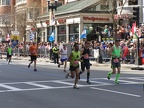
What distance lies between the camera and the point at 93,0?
147 feet

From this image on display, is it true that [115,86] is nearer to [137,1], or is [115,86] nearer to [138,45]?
[138,45]

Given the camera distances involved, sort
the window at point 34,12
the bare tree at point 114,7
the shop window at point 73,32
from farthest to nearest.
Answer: the window at point 34,12 → the shop window at point 73,32 → the bare tree at point 114,7

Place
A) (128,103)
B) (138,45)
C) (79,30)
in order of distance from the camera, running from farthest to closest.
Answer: (79,30) → (138,45) → (128,103)

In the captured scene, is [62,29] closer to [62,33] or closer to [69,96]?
[62,33]

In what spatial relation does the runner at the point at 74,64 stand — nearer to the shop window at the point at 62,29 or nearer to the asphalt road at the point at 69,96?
the asphalt road at the point at 69,96

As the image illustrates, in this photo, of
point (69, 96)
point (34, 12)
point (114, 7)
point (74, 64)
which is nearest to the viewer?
point (69, 96)

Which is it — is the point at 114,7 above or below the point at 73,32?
above

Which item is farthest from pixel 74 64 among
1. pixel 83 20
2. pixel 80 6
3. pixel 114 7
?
pixel 80 6

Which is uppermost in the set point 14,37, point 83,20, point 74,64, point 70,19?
point 70,19

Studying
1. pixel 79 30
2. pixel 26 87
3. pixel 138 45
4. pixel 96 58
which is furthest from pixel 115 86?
pixel 79 30

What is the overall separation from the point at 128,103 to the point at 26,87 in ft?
16.2

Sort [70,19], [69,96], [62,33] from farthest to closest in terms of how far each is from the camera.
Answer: [62,33] → [70,19] → [69,96]

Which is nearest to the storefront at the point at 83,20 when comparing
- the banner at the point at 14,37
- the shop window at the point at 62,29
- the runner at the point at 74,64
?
the shop window at the point at 62,29

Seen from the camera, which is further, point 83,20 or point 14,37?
point 14,37
